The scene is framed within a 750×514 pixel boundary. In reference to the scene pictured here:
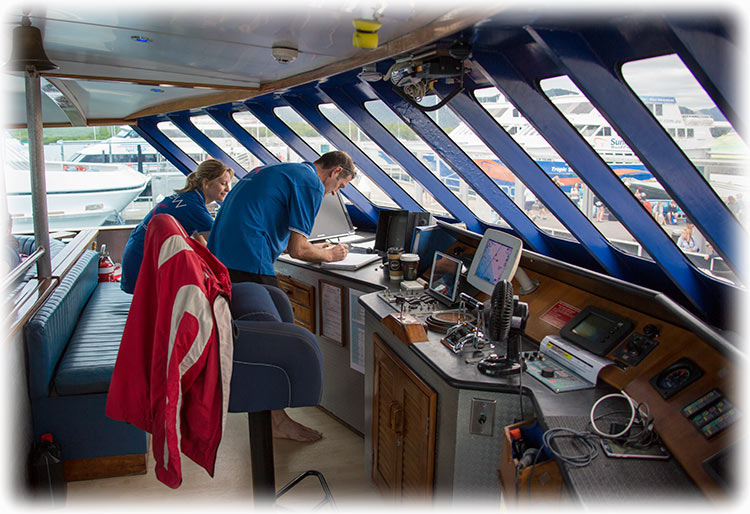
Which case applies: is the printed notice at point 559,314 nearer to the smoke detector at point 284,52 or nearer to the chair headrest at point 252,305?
the chair headrest at point 252,305

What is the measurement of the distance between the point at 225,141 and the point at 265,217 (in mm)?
3944

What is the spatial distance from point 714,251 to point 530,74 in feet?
3.76

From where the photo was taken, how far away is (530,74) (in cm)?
264

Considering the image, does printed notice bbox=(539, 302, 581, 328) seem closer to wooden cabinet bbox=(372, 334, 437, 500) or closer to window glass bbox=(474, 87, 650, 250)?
wooden cabinet bbox=(372, 334, 437, 500)

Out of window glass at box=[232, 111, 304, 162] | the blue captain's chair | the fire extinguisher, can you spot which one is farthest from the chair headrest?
window glass at box=[232, 111, 304, 162]

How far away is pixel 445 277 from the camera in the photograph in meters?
2.99

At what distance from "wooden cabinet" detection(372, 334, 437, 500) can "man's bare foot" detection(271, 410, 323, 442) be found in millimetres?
702

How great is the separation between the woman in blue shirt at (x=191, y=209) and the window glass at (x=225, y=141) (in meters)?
2.51

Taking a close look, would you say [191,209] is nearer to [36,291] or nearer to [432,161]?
[36,291]

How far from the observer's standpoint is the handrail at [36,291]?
256 centimetres

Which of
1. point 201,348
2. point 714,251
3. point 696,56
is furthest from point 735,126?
point 201,348

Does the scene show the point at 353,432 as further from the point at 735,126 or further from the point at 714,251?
the point at 735,126

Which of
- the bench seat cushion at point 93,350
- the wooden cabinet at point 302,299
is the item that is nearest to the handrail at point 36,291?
the bench seat cushion at point 93,350

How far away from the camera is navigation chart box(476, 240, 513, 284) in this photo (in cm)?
257
